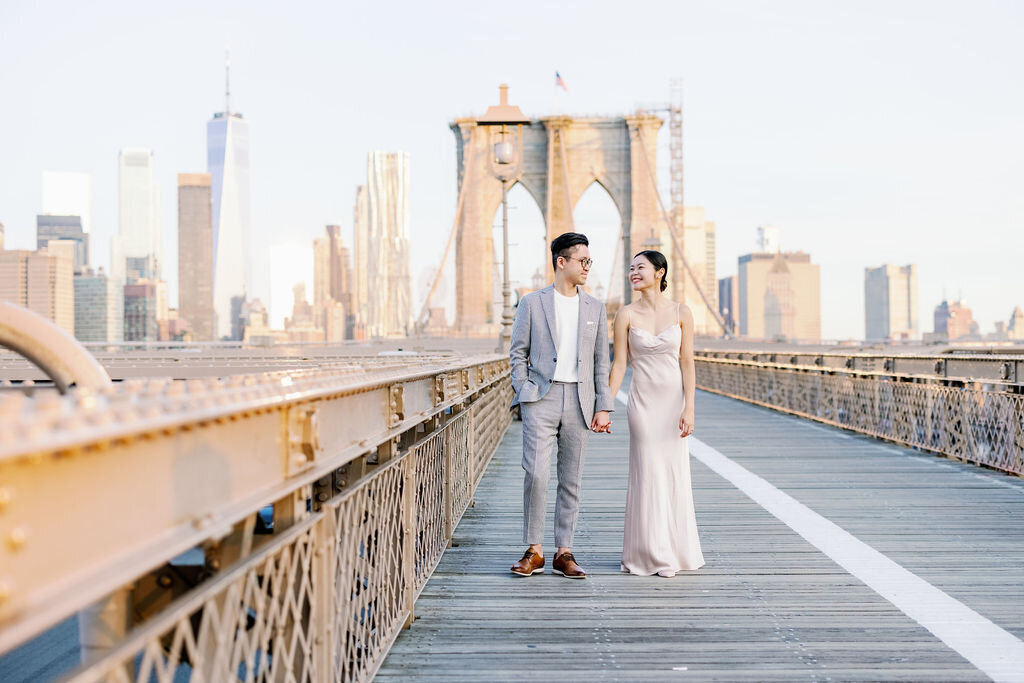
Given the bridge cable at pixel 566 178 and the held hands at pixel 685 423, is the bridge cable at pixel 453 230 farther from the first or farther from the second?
the held hands at pixel 685 423

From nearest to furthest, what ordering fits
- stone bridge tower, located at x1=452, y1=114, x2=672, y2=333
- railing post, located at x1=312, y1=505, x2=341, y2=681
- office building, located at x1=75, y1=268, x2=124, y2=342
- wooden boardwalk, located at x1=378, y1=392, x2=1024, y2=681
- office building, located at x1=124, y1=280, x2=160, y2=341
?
1. railing post, located at x1=312, y1=505, x2=341, y2=681
2. wooden boardwalk, located at x1=378, y1=392, x2=1024, y2=681
3. stone bridge tower, located at x1=452, y1=114, x2=672, y2=333
4. office building, located at x1=75, y1=268, x2=124, y2=342
5. office building, located at x1=124, y1=280, x2=160, y2=341

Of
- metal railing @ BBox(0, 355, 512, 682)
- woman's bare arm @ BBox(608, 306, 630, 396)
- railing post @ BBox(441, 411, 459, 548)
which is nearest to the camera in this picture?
metal railing @ BBox(0, 355, 512, 682)

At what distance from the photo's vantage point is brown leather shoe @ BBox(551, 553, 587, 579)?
4.75m

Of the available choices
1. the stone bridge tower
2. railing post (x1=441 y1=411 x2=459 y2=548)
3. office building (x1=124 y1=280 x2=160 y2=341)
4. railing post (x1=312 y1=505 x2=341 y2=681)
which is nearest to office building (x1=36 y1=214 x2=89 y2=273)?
office building (x1=124 y1=280 x2=160 y2=341)

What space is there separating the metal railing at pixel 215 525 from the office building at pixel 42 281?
84.9 m

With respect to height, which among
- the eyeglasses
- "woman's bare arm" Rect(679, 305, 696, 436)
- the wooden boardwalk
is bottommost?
the wooden boardwalk

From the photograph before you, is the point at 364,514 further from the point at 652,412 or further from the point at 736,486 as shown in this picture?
the point at 736,486

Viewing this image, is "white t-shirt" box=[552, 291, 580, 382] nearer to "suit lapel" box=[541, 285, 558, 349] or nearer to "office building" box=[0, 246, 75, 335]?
"suit lapel" box=[541, 285, 558, 349]

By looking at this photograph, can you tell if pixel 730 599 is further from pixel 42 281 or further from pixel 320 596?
pixel 42 281

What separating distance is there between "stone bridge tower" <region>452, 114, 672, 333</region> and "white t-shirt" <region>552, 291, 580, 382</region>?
194ft

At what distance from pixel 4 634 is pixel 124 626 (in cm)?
71

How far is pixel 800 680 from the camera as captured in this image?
10.6 feet

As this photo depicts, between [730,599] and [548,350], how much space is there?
1426 millimetres

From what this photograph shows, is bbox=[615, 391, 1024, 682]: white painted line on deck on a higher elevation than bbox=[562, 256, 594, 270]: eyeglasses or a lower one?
lower
